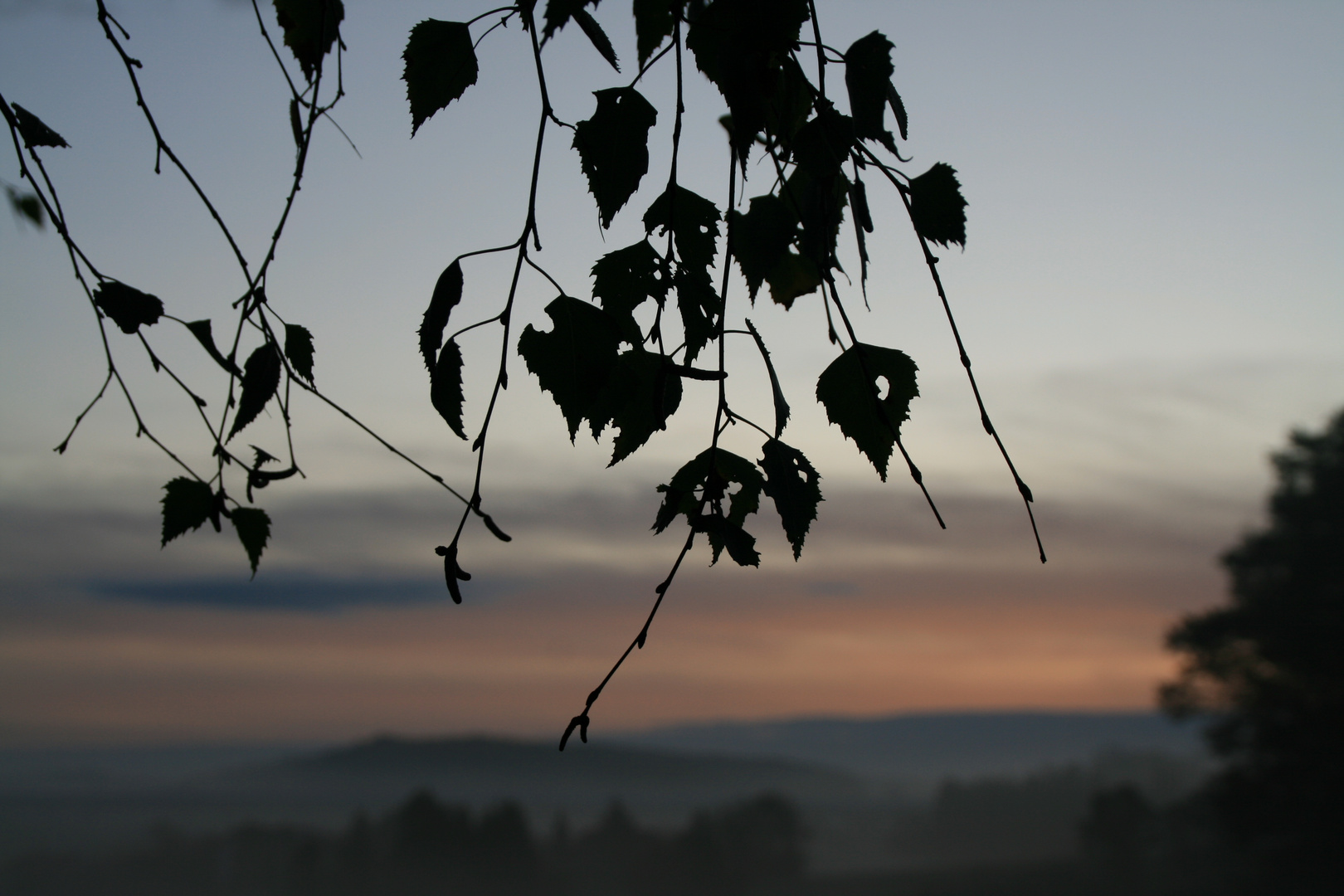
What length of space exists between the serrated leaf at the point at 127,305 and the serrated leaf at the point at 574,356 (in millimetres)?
476

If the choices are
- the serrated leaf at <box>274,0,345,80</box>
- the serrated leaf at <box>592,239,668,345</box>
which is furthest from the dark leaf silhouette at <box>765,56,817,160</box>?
the serrated leaf at <box>274,0,345,80</box>

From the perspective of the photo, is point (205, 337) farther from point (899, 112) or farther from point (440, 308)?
point (899, 112)

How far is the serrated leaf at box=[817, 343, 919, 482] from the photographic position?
2.03 ft

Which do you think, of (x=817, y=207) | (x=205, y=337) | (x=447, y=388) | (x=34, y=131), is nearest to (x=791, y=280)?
(x=817, y=207)

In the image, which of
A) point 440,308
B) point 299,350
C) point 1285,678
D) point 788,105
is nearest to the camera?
point 440,308

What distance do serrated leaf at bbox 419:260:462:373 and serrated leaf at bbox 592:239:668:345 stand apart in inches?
3.7

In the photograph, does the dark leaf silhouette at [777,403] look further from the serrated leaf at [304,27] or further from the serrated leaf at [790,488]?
the serrated leaf at [304,27]

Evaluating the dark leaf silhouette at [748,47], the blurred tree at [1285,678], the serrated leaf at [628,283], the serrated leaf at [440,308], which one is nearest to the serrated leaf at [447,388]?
the serrated leaf at [440,308]

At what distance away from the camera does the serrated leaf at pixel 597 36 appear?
0.65 metres

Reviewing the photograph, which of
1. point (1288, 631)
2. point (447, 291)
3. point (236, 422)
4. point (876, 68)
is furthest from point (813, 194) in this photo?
point (1288, 631)

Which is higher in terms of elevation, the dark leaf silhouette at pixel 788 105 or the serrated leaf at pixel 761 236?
the dark leaf silhouette at pixel 788 105

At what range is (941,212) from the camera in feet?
2.02

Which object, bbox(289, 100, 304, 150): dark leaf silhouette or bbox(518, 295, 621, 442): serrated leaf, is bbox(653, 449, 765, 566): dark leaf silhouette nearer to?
bbox(518, 295, 621, 442): serrated leaf

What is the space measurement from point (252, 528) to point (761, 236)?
557mm
